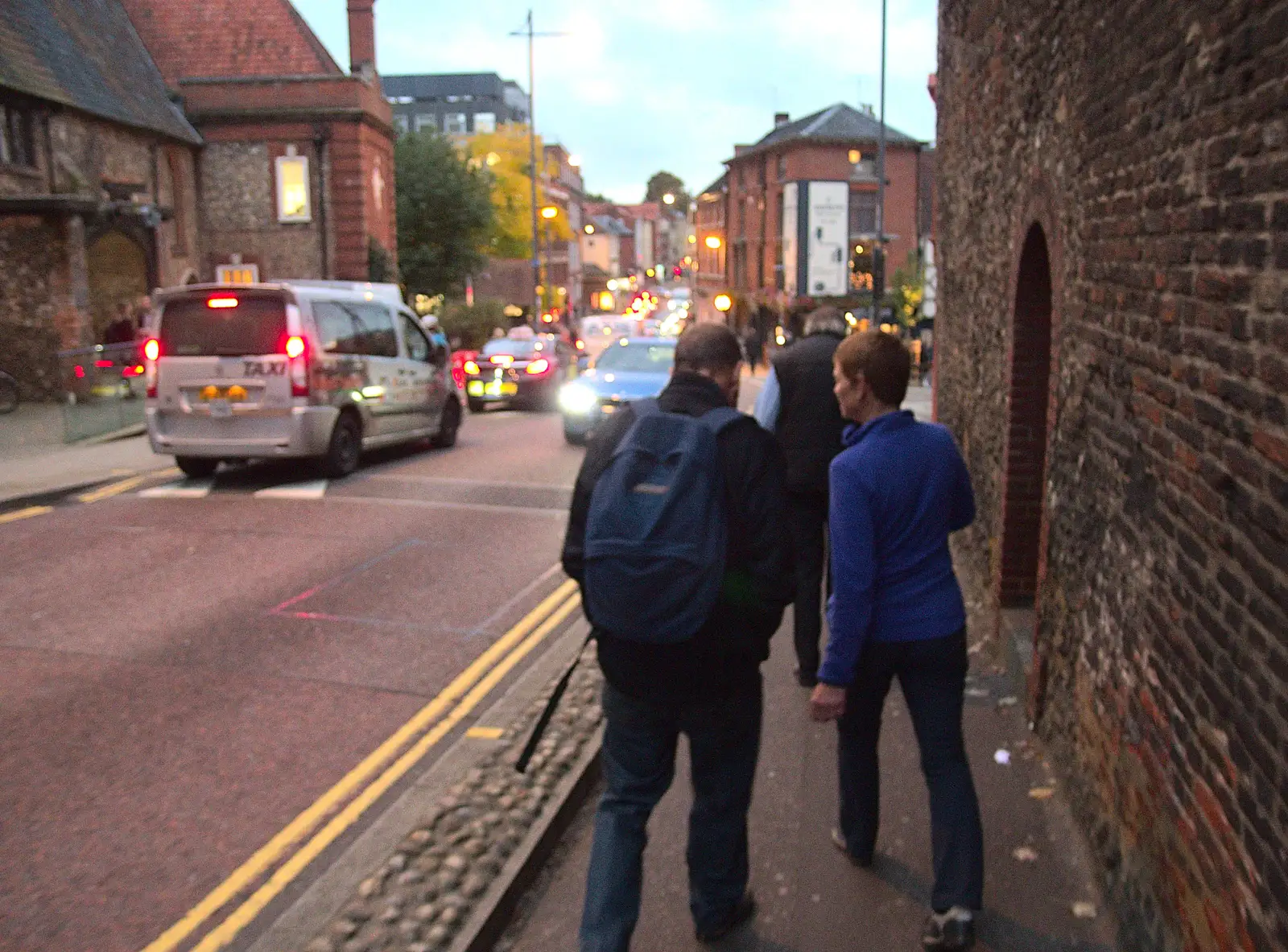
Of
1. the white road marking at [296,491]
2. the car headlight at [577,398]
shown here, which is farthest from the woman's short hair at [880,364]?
the car headlight at [577,398]

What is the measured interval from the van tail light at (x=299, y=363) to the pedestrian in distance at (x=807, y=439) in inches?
294

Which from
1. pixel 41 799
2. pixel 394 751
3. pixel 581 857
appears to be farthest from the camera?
pixel 394 751

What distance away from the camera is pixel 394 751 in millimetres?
5676

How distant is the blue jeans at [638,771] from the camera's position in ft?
11.6

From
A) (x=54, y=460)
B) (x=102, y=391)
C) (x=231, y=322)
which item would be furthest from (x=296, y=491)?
(x=102, y=391)

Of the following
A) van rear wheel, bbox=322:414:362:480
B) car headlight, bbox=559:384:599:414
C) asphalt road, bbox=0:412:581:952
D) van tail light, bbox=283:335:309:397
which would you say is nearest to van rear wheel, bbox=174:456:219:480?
asphalt road, bbox=0:412:581:952

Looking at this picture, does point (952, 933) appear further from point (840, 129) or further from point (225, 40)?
point (840, 129)

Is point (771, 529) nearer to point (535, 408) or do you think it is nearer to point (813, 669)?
point (813, 669)

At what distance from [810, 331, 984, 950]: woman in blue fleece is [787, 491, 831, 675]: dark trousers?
2.10 metres

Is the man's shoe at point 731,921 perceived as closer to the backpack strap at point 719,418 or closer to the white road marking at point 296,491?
the backpack strap at point 719,418

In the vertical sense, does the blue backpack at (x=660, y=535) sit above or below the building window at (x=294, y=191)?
below

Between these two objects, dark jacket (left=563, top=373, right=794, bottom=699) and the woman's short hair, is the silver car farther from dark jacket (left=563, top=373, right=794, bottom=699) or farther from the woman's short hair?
dark jacket (left=563, top=373, right=794, bottom=699)

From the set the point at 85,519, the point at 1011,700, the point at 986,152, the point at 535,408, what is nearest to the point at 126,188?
the point at 535,408

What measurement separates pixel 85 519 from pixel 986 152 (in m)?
8.26
